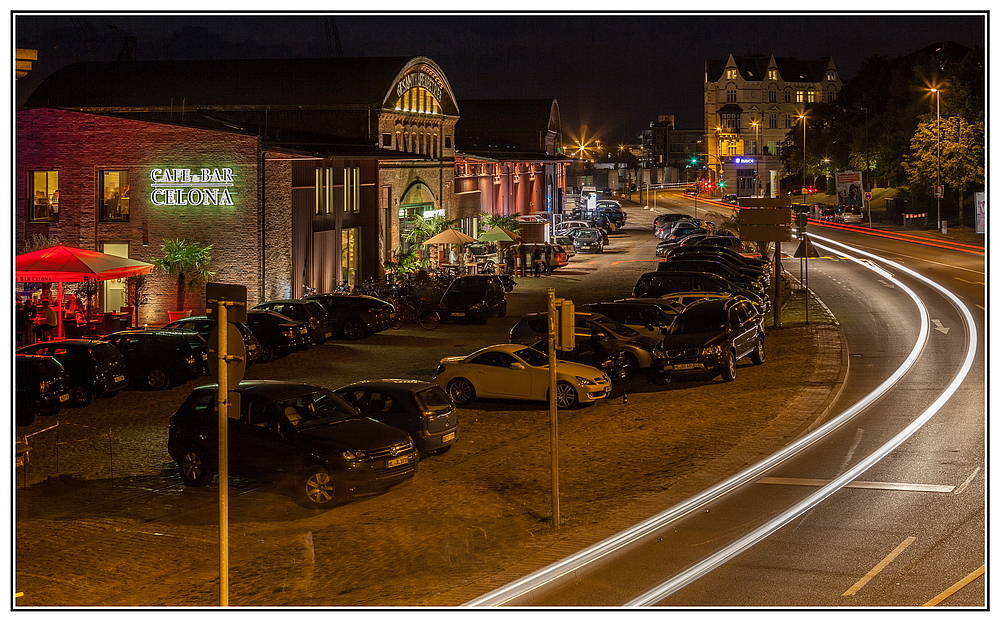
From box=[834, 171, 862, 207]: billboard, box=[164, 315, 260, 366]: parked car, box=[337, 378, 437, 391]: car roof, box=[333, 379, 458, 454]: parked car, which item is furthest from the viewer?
box=[834, 171, 862, 207]: billboard

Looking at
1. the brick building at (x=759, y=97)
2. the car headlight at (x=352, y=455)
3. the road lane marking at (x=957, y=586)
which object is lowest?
the road lane marking at (x=957, y=586)

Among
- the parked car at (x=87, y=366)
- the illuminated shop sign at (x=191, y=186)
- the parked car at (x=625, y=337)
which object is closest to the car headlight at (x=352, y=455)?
the parked car at (x=87, y=366)

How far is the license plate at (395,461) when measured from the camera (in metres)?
16.1

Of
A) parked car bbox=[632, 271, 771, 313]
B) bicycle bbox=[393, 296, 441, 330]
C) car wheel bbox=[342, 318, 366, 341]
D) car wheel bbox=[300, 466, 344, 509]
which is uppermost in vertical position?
parked car bbox=[632, 271, 771, 313]

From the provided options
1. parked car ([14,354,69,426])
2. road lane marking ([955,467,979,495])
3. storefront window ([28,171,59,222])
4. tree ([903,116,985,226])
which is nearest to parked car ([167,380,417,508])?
parked car ([14,354,69,426])

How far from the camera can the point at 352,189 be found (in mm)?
45344

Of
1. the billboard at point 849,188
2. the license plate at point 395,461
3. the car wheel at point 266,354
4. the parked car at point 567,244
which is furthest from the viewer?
the billboard at point 849,188

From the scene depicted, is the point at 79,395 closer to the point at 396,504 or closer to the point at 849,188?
the point at 396,504

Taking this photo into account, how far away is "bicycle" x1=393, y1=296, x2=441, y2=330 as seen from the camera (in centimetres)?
3628

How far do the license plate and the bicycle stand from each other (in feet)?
64.5

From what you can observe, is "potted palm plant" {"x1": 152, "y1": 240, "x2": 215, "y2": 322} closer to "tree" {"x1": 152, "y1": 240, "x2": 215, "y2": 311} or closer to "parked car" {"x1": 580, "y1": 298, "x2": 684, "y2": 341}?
"tree" {"x1": 152, "y1": 240, "x2": 215, "y2": 311}

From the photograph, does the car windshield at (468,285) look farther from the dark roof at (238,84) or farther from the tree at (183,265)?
the dark roof at (238,84)

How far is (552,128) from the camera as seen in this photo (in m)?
95.2

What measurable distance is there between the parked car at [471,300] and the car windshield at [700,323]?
1067cm
